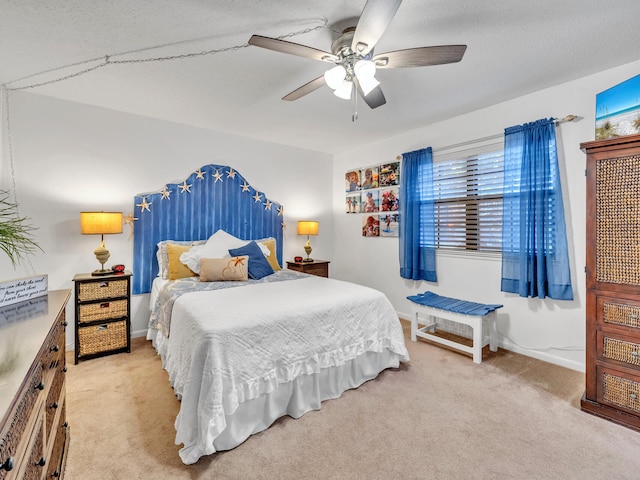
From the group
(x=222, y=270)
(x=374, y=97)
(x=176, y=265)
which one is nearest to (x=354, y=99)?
(x=374, y=97)

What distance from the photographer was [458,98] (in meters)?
3.01

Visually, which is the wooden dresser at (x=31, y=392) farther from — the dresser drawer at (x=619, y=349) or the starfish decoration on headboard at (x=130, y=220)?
the dresser drawer at (x=619, y=349)

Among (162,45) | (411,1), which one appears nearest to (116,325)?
(162,45)

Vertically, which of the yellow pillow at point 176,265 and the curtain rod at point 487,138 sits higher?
the curtain rod at point 487,138

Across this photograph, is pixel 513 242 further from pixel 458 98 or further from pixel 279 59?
pixel 279 59

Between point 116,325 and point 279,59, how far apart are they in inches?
112

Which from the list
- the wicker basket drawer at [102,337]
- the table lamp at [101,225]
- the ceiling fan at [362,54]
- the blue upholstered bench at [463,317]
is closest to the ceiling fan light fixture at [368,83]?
the ceiling fan at [362,54]

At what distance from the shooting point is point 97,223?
9.53 ft

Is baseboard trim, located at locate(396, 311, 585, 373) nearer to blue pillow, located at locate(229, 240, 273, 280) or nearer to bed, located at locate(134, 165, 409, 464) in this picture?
bed, located at locate(134, 165, 409, 464)

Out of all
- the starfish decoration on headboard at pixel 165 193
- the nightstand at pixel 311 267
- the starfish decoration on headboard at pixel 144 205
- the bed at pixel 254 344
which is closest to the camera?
the bed at pixel 254 344

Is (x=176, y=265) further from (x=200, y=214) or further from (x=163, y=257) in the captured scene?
(x=200, y=214)

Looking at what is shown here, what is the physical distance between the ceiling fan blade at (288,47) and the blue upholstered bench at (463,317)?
7.85 feet

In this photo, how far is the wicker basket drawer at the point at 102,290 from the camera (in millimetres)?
2838

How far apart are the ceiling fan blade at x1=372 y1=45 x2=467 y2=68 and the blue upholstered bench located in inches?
82.9
